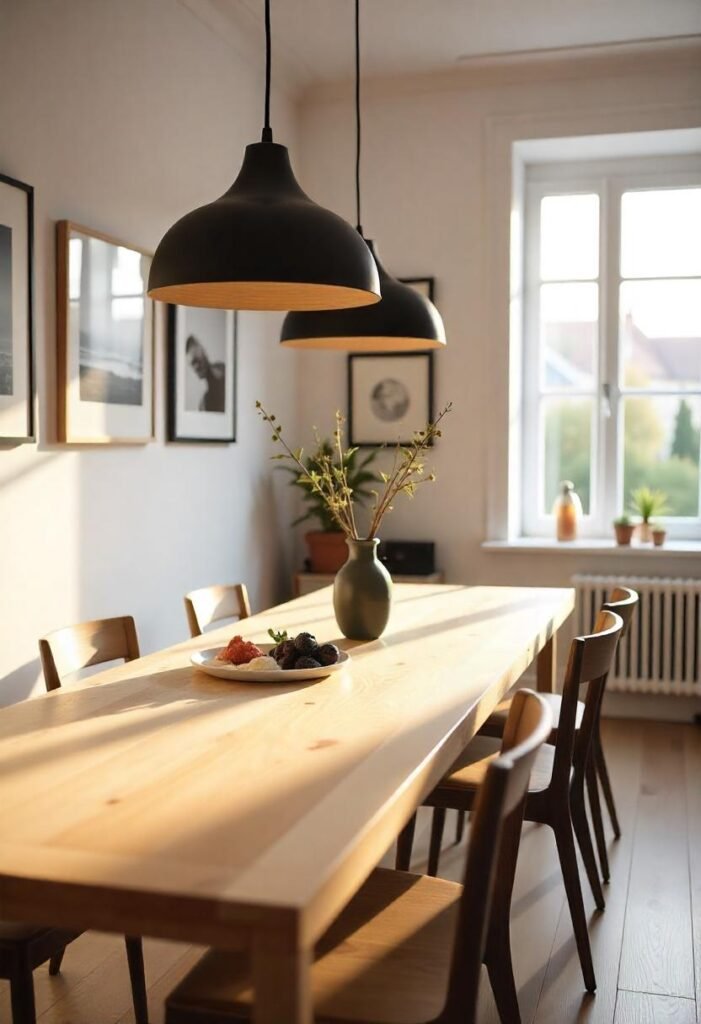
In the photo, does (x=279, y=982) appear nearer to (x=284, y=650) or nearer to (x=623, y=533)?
(x=284, y=650)

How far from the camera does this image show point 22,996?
1.71m

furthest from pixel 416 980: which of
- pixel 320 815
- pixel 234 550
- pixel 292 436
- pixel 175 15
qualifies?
pixel 292 436

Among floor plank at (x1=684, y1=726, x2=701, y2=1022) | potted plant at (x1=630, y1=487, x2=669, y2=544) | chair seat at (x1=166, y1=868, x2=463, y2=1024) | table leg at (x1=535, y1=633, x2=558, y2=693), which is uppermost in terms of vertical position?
potted plant at (x1=630, y1=487, x2=669, y2=544)

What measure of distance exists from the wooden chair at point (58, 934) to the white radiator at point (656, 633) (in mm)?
2728

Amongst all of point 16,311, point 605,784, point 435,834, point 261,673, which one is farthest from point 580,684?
point 16,311

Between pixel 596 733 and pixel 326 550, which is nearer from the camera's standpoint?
pixel 596 733

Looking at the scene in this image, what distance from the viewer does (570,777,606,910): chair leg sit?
265 cm

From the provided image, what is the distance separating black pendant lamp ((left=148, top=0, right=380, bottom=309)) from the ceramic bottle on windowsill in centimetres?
309

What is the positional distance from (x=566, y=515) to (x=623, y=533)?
29 cm

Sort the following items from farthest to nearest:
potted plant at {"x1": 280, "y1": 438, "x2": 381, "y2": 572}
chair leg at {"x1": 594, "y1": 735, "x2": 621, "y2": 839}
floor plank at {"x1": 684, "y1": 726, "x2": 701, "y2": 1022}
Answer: potted plant at {"x1": 280, "y1": 438, "x2": 381, "y2": 572}, chair leg at {"x1": 594, "y1": 735, "x2": 621, "y2": 839}, floor plank at {"x1": 684, "y1": 726, "x2": 701, "y2": 1022}

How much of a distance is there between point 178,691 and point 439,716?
546mm

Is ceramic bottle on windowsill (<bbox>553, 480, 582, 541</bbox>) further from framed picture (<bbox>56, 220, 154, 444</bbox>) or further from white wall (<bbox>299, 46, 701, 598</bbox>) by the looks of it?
framed picture (<bbox>56, 220, 154, 444</bbox>)

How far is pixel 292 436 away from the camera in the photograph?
531 centimetres

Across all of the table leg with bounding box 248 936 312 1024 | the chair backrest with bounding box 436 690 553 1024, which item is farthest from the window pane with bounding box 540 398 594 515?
the table leg with bounding box 248 936 312 1024
